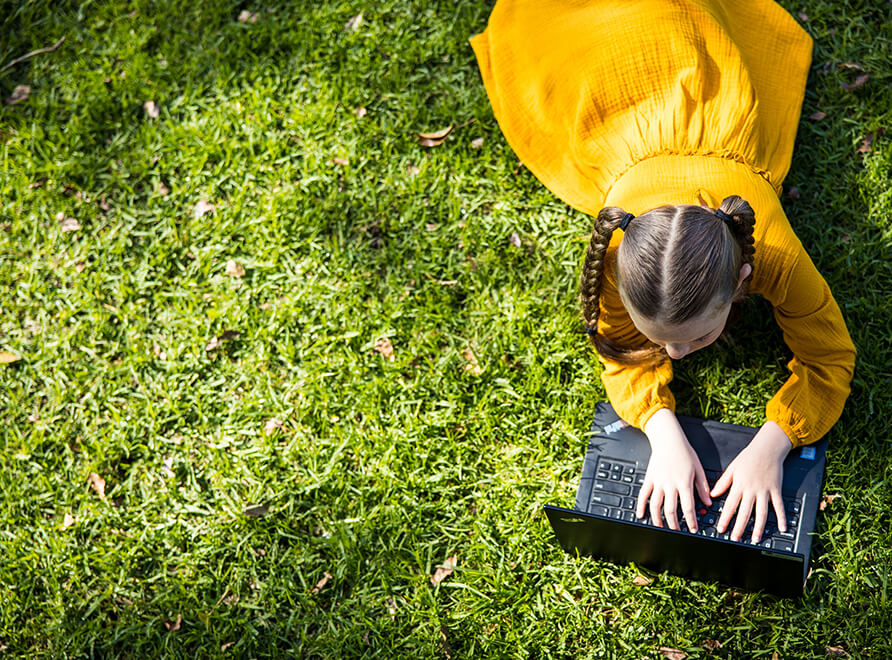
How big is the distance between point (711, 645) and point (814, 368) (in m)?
1.19

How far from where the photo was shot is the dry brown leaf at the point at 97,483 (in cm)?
386

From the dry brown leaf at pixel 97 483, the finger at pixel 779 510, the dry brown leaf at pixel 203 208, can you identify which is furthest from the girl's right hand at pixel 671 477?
the dry brown leaf at pixel 203 208

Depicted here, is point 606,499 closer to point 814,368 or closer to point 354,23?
point 814,368

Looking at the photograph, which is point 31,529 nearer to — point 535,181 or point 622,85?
point 535,181

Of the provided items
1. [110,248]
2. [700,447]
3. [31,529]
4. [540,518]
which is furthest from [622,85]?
[31,529]

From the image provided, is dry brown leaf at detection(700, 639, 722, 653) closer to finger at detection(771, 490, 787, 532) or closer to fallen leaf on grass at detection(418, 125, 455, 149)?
finger at detection(771, 490, 787, 532)

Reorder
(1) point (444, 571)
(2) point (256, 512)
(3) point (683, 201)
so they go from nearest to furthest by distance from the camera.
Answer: (3) point (683, 201)
(1) point (444, 571)
(2) point (256, 512)

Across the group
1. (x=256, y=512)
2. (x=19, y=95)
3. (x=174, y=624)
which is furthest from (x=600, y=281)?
(x=19, y=95)

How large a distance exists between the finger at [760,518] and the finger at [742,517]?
3 cm

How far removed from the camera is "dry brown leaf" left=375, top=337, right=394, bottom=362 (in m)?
3.92

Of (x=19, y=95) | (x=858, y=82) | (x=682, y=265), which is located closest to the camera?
(x=682, y=265)

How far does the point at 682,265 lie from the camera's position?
2.51 meters

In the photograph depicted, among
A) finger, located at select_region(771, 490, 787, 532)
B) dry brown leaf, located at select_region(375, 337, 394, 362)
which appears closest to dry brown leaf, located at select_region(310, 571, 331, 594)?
dry brown leaf, located at select_region(375, 337, 394, 362)

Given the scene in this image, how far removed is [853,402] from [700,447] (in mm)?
725
